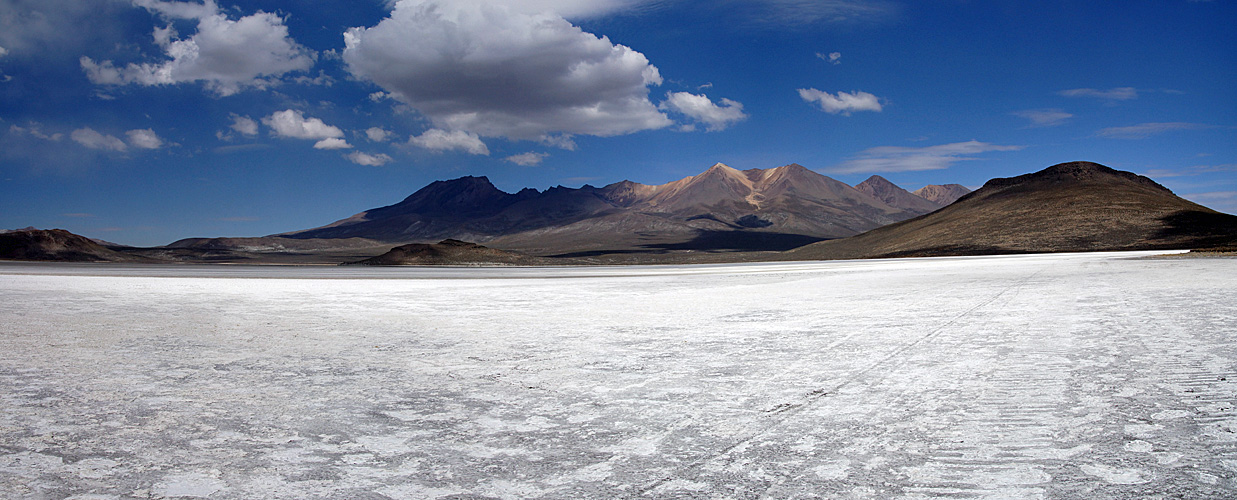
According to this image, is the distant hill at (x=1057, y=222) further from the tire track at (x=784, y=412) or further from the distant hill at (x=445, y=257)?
the tire track at (x=784, y=412)

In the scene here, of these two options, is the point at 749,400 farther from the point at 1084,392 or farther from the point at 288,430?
the point at 288,430

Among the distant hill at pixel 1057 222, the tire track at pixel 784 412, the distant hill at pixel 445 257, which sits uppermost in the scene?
the distant hill at pixel 1057 222

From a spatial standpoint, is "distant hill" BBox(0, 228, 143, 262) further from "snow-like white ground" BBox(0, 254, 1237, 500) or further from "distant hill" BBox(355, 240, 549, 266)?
"snow-like white ground" BBox(0, 254, 1237, 500)

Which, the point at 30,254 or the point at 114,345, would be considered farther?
the point at 30,254

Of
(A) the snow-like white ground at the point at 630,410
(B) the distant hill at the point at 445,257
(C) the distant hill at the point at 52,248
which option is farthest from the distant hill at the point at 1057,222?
(C) the distant hill at the point at 52,248

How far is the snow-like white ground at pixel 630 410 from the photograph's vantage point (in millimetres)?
3041

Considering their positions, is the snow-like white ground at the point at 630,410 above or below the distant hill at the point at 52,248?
below

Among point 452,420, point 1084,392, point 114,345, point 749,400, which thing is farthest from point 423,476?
point 114,345

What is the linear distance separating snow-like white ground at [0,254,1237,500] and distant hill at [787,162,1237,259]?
78368 mm

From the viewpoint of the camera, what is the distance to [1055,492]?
2.86 m

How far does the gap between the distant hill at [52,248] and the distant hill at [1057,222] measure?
8731 cm

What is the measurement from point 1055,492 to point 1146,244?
90.4 m

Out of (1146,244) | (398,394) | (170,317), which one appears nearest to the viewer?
(398,394)

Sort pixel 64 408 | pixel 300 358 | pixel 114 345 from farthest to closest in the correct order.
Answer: pixel 114 345, pixel 300 358, pixel 64 408
